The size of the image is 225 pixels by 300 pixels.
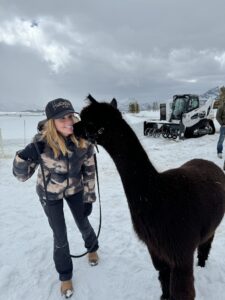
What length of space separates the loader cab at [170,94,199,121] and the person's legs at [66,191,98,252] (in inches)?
473

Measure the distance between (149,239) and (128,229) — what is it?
1757mm

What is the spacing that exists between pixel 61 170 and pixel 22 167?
1.03 feet

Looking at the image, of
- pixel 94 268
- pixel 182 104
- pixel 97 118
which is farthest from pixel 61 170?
pixel 182 104

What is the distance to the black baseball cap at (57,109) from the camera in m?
2.06

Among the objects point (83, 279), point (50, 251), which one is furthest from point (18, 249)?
point (83, 279)

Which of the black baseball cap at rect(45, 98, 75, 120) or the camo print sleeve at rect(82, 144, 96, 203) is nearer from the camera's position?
the black baseball cap at rect(45, 98, 75, 120)

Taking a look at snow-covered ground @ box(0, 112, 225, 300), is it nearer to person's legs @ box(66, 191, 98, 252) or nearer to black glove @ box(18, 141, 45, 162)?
person's legs @ box(66, 191, 98, 252)

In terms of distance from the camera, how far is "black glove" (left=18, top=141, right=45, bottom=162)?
2082 millimetres

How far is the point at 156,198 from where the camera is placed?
1.77 m

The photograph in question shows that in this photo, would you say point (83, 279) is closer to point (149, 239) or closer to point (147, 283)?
point (147, 283)

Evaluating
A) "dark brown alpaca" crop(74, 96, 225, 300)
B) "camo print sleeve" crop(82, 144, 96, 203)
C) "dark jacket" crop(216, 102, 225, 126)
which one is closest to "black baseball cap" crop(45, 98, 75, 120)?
"dark brown alpaca" crop(74, 96, 225, 300)

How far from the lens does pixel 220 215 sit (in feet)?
7.17

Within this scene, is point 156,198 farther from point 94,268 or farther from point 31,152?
point 94,268

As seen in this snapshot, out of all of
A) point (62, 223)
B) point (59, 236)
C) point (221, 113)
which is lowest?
point (59, 236)
